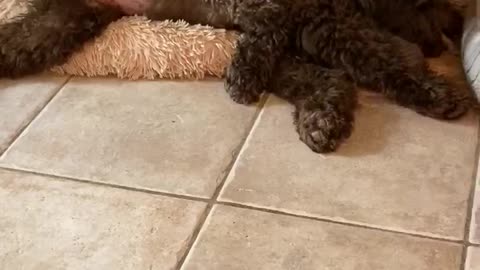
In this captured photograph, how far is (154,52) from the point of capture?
1.72m

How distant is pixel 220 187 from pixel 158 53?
407mm

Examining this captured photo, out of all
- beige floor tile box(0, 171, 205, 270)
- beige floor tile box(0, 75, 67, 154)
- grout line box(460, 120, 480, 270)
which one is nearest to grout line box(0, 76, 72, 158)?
beige floor tile box(0, 75, 67, 154)

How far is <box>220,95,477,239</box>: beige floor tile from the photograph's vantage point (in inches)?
53.2

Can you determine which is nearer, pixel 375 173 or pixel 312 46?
pixel 375 173

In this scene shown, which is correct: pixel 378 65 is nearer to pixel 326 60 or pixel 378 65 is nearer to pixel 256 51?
pixel 326 60

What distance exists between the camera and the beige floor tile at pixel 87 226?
1302 millimetres

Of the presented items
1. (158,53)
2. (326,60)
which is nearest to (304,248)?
(326,60)

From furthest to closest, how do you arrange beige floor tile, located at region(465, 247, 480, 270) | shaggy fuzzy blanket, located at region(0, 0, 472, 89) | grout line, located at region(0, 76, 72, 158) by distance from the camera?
shaggy fuzzy blanket, located at region(0, 0, 472, 89) < grout line, located at region(0, 76, 72, 158) < beige floor tile, located at region(465, 247, 480, 270)

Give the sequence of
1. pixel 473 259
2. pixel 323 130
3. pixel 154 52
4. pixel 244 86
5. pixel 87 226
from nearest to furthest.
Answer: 1. pixel 473 259
2. pixel 87 226
3. pixel 323 130
4. pixel 244 86
5. pixel 154 52

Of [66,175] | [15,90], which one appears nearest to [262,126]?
[66,175]

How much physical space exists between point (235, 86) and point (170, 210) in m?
0.34

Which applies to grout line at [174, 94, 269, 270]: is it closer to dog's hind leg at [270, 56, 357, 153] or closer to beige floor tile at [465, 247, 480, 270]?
dog's hind leg at [270, 56, 357, 153]

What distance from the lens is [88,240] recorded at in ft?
4.39

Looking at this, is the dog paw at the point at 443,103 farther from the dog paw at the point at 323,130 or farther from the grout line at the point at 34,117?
the grout line at the point at 34,117
